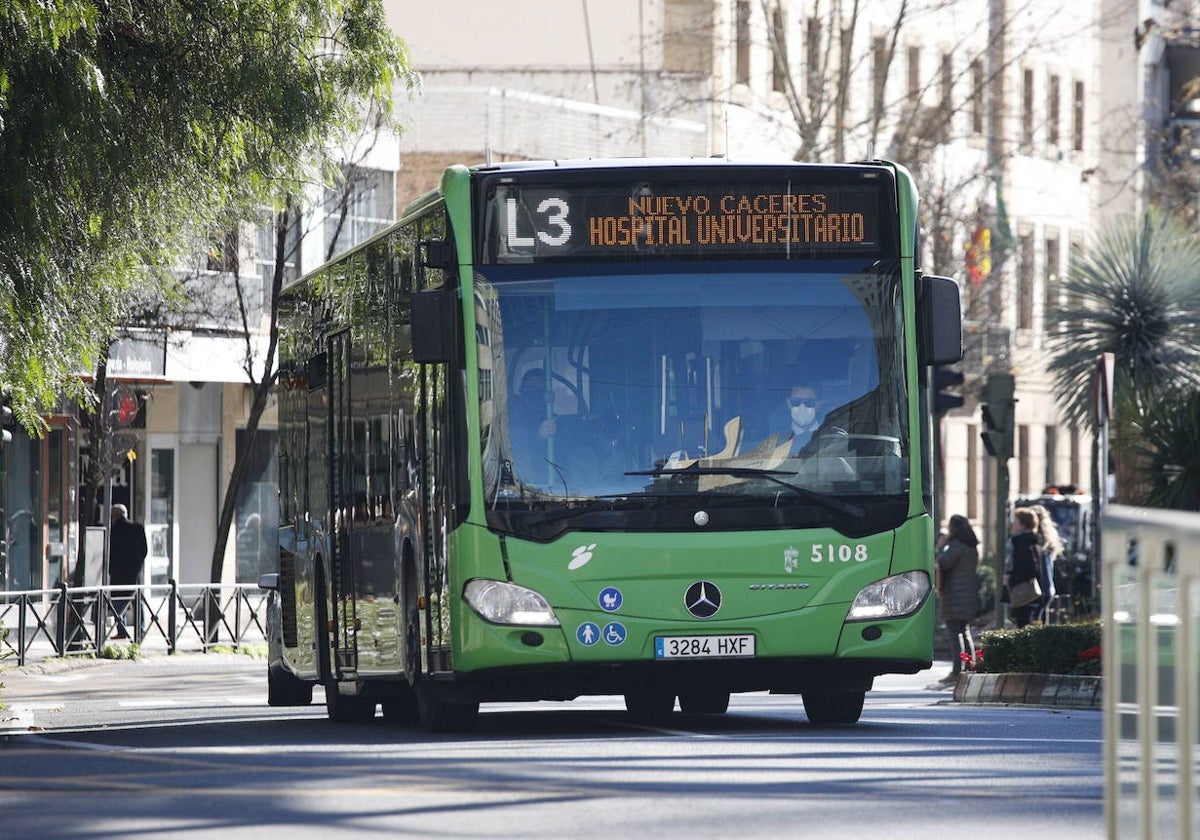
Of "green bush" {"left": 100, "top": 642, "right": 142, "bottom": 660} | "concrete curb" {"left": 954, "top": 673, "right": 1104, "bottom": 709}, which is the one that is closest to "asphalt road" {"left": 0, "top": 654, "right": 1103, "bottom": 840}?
"concrete curb" {"left": 954, "top": 673, "right": 1104, "bottom": 709}

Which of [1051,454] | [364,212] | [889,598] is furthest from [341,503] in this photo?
[1051,454]

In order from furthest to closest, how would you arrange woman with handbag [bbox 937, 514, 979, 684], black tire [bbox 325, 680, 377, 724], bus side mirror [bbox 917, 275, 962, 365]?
woman with handbag [bbox 937, 514, 979, 684] → black tire [bbox 325, 680, 377, 724] → bus side mirror [bbox 917, 275, 962, 365]

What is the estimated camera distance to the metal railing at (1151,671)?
6.66 metres

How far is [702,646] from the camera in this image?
48.0 feet

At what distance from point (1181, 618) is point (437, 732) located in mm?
9392

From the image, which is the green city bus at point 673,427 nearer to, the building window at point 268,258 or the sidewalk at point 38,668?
the sidewalk at point 38,668

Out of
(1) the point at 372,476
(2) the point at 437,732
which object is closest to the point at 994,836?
(2) the point at 437,732

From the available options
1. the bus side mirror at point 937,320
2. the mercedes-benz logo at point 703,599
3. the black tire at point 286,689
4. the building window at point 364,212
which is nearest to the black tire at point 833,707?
the mercedes-benz logo at point 703,599

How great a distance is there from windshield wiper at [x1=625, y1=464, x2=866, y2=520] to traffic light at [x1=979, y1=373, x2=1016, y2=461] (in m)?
12.9

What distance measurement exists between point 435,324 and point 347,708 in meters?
4.86

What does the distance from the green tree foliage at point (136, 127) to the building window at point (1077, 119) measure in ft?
153

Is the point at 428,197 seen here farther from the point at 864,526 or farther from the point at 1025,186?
the point at 1025,186

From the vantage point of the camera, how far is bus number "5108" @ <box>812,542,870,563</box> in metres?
14.8

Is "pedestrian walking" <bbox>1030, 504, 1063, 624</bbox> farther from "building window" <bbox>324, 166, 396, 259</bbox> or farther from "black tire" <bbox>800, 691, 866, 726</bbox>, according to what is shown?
"black tire" <bbox>800, 691, 866, 726</bbox>
